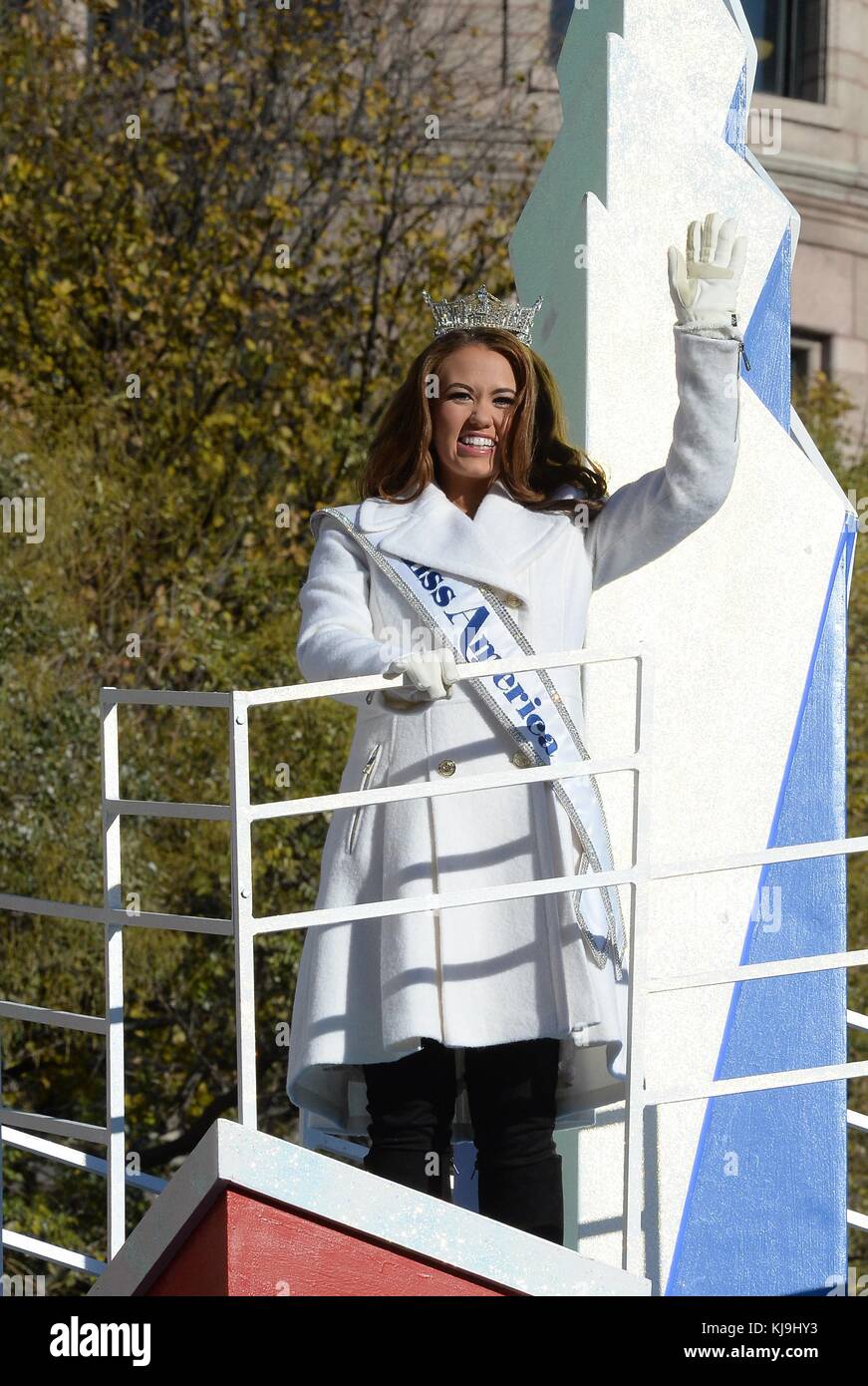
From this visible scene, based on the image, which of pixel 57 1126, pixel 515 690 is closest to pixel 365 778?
pixel 515 690

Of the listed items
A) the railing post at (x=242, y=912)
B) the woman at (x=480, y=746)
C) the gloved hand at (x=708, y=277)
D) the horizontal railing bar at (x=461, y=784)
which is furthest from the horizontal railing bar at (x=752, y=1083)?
the gloved hand at (x=708, y=277)

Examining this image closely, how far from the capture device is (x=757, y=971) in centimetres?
383

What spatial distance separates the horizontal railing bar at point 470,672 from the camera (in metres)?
3.58

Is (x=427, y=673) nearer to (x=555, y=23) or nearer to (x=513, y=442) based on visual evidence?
(x=513, y=442)

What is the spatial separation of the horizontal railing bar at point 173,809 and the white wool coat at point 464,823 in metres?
0.35

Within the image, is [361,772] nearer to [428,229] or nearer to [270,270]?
[270,270]

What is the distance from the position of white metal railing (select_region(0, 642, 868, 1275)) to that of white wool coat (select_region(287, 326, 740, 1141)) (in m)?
0.18

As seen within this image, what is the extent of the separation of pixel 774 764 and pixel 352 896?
132 centimetres

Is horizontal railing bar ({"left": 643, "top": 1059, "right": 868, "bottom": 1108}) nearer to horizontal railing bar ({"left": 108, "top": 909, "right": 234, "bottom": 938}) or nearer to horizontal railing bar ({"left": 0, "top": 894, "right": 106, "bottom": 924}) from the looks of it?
horizontal railing bar ({"left": 108, "top": 909, "right": 234, "bottom": 938})

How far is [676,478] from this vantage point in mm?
4055

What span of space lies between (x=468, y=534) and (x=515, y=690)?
311 mm

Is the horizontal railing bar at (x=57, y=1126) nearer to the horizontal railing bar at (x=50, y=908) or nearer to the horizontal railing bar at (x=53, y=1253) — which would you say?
the horizontal railing bar at (x=53, y=1253)

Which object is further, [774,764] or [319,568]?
[774,764]
